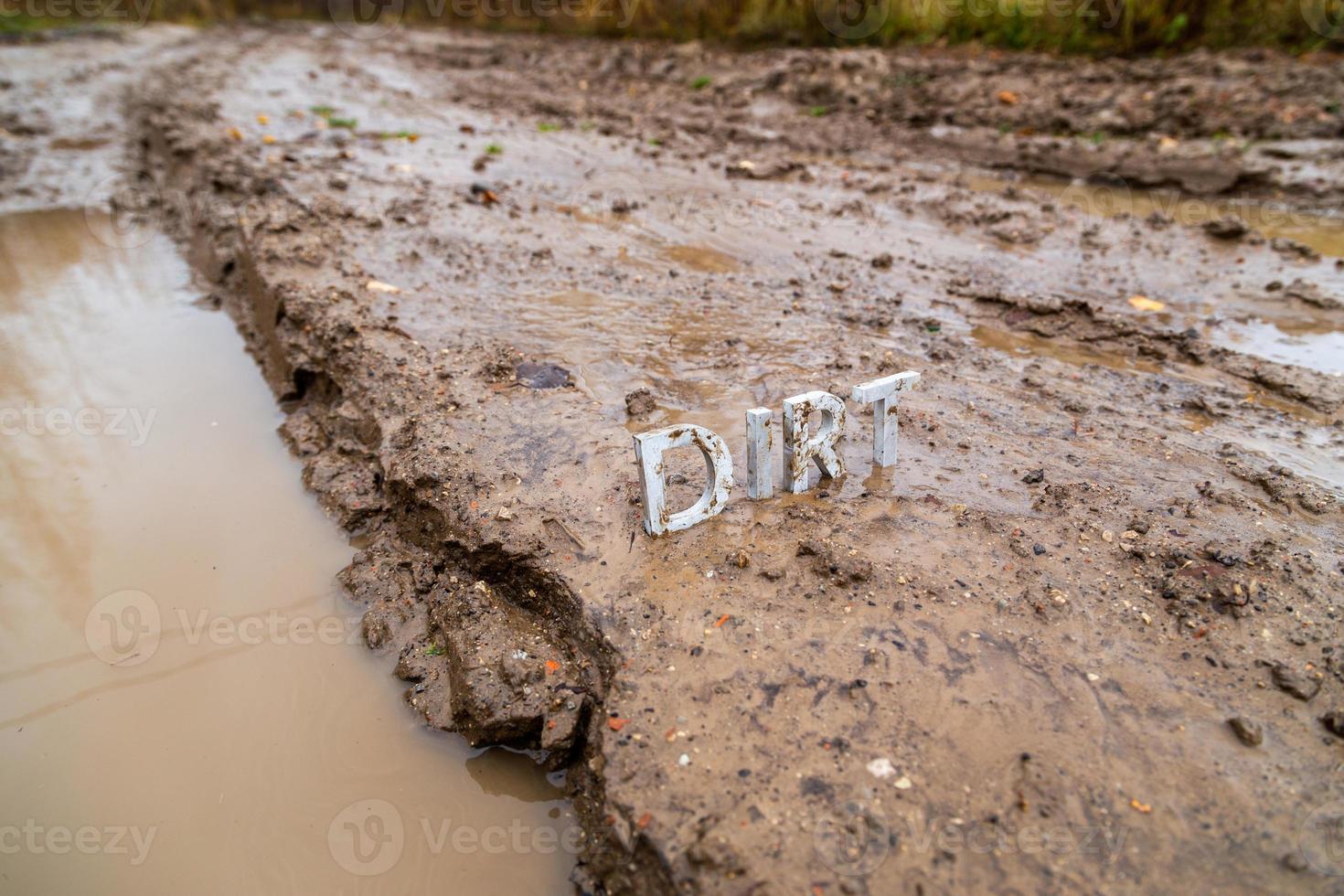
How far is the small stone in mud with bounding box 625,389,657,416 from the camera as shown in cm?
371

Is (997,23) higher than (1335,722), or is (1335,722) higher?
(997,23)

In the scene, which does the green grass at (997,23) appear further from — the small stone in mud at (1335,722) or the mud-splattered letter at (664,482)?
the small stone in mud at (1335,722)

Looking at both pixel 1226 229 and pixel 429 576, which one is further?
pixel 1226 229

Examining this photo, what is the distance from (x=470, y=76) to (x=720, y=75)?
493 cm

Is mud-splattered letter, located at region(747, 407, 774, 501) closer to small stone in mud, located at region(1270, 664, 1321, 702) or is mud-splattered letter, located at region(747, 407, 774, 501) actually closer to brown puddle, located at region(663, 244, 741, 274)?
Result: small stone in mud, located at region(1270, 664, 1321, 702)

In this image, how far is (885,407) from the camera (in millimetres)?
3182

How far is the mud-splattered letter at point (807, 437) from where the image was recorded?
2.96 m

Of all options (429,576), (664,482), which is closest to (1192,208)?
(664,482)

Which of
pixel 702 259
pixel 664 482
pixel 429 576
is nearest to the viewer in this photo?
pixel 664 482

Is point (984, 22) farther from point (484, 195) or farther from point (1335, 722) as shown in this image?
point (1335, 722)

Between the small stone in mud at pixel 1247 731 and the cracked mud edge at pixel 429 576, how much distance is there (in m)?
1.66

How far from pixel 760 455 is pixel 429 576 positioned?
1476 millimetres

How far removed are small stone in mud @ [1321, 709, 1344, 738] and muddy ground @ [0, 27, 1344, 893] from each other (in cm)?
5

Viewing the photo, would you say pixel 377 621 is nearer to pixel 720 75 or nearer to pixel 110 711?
pixel 110 711
